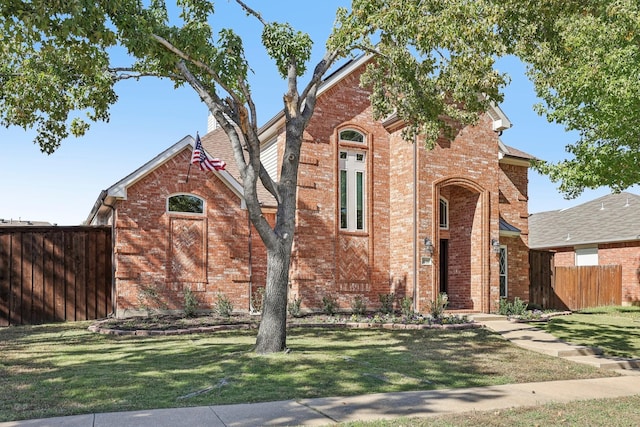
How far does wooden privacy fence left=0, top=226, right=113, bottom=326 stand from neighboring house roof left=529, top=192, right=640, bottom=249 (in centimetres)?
2356

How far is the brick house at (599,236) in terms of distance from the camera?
27219mm

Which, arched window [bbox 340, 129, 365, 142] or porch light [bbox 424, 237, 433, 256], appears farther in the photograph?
arched window [bbox 340, 129, 365, 142]

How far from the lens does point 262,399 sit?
7305 millimetres

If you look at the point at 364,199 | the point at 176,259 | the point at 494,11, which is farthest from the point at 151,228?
the point at 494,11

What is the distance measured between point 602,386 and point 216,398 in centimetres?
619

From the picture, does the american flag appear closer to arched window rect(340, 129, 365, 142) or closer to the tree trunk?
arched window rect(340, 129, 365, 142)

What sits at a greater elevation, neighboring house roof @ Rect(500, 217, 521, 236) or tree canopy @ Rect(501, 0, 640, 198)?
tree canopy @ Rect(501, 0, 640, 198)

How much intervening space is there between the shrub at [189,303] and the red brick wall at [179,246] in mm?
242

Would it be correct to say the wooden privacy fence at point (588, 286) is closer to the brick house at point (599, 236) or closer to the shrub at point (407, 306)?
the brick house at point (599, 236)

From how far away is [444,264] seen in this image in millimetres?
21109

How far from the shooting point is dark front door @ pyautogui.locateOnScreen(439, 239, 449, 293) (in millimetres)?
21031

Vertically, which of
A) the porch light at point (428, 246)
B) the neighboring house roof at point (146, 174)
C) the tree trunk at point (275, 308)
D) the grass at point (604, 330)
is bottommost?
the grass at point (604, 330)

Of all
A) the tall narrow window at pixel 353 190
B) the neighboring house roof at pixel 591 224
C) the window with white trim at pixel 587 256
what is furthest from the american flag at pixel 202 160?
the window with white trim at pixel 587 256

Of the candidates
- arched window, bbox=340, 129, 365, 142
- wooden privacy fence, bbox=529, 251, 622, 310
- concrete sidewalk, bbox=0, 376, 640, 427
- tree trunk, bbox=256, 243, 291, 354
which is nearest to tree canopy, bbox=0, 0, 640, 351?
tree trunk, bbox=256, 243, 291, 354
